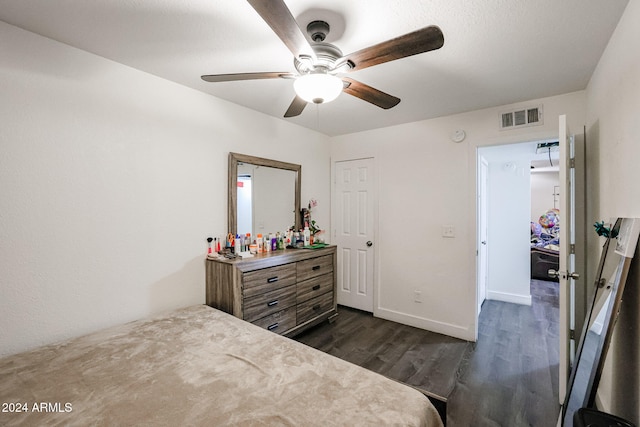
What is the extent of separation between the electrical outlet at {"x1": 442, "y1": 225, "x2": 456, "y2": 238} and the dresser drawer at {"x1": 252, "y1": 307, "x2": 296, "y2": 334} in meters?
1.85

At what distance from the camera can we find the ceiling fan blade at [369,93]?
1.61 m

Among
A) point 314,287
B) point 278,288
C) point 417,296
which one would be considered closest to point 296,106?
point 278,288

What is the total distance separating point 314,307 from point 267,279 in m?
0.82

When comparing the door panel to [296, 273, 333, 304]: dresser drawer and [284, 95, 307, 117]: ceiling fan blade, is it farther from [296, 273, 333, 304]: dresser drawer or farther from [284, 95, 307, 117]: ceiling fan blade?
[284, 95, 307, 117]: ceiling fan blade

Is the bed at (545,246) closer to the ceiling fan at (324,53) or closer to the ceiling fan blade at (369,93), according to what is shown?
the ceiling fan blade at (369,93)

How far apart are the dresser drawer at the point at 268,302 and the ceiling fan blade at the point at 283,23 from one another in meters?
1.89

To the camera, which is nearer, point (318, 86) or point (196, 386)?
point (196, 386)

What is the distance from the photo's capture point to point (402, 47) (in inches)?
48.0

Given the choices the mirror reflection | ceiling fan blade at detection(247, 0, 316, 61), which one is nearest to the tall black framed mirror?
ceiling fan blade at detection(247, 0, 316, 61)

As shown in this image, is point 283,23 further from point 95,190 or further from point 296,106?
point 95,190

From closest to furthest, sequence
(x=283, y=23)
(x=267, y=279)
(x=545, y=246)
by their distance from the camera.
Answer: (x=283, y=23) → (x=267, y=279) → (x=545, y=246)

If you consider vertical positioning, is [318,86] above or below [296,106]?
below

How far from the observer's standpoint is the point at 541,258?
17.4 feet

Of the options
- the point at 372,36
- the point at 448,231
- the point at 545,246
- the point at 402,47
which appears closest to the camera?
the point at 402,47
